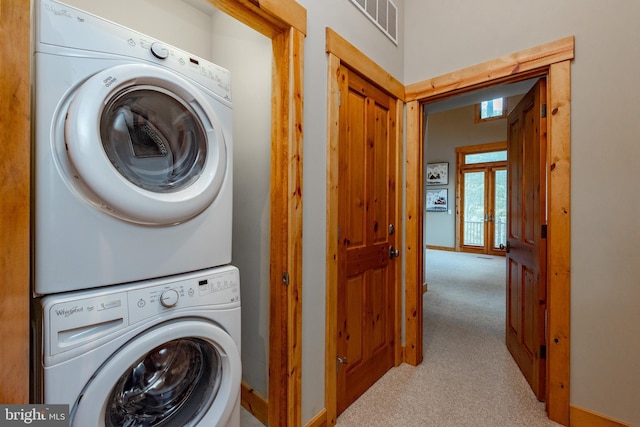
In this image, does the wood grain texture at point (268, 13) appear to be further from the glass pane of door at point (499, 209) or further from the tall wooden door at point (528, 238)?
the glass pane of door at point (499, 209)

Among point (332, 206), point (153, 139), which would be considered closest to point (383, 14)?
point (332, 206)

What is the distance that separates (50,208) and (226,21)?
1.72 metres

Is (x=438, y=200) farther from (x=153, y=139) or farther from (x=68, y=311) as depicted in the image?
(x=68, y=311)

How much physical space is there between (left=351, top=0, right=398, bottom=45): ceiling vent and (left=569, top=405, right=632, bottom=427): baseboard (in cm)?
259

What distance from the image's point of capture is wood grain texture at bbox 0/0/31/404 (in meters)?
0.68

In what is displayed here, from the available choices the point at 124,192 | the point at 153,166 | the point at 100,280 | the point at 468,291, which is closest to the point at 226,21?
the point at 153,166

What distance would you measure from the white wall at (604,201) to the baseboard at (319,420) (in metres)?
1.41

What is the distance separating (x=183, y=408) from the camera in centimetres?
105

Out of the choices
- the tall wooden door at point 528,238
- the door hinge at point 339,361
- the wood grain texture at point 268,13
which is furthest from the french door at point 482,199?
the wood grain texture at point 268,13

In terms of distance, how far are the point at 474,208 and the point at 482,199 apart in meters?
0.30

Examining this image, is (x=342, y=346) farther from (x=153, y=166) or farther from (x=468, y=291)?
(x=468, y=291)

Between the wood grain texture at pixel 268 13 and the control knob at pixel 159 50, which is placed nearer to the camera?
the control knob at pixel 159 50

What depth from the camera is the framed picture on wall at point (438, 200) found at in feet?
25.1

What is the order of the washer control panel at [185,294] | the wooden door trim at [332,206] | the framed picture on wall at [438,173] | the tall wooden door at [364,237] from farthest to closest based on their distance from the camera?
the framed picture on wall at [438,173]
the tall wooden door at [364,237]
the wooden door trim at [332,206]
the washer control panel at [185,294]
